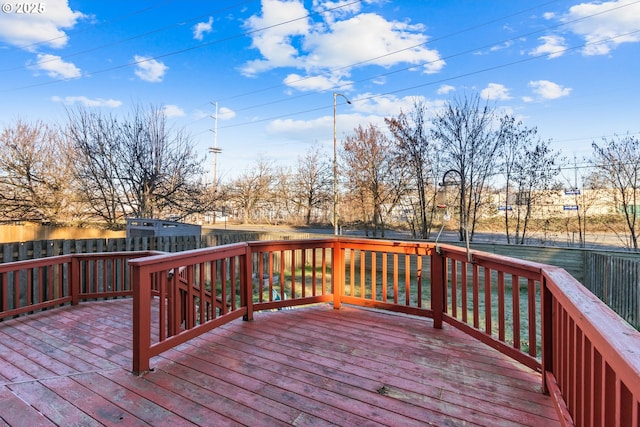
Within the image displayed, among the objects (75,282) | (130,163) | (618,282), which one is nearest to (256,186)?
(130,163)

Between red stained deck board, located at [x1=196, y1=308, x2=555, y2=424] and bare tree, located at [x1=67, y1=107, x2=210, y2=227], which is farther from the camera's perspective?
bare tree, located at [x1=67, y1=107, x2=210, y2=227]

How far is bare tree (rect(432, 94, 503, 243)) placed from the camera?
8.77 metres

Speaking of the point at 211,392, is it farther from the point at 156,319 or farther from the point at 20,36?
the point at 20,36

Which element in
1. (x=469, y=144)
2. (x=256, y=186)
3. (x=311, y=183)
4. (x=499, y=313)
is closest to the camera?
Answer: (x=499, y=313)

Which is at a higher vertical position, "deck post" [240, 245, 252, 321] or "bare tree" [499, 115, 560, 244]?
"bare tree" [499, 115, 560, 244]

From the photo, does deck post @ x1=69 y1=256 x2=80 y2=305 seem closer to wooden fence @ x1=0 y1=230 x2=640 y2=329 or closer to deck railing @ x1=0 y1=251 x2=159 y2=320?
deck railing @ x1=0 y1=251 x2=159 y2=320

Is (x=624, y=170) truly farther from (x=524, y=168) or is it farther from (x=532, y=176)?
(x=524, y=168)

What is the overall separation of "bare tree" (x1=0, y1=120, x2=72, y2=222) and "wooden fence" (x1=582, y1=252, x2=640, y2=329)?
12.8 meters

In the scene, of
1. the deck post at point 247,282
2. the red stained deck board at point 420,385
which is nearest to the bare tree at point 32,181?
the deck post at point 247,282

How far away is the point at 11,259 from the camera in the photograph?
395 cm

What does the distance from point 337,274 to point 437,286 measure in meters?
1.10

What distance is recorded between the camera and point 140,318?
7.05ft

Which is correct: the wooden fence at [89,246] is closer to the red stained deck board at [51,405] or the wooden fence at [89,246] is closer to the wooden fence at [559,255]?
the wooden fence at [559,255]

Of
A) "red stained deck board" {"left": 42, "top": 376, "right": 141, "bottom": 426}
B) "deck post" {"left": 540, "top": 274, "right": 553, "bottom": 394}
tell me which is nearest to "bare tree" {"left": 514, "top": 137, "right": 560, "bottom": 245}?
"deck post" {"left": 540, "top": 274, "right": 553, "bottom": 394}
